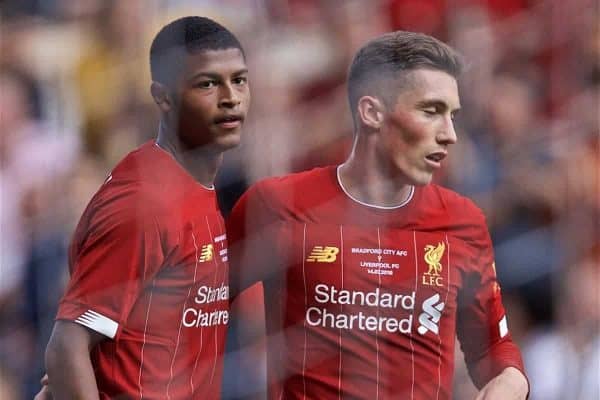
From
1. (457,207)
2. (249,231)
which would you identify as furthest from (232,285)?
(457,207)

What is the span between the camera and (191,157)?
2.19m

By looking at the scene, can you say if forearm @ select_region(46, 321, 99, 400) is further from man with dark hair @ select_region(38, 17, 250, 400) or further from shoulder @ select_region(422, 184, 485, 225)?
shoulder @ select_region(422, 184, 485, 225)

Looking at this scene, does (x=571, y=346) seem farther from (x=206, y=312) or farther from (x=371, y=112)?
(x=206, y=312)

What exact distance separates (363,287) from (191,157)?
40 centimetres

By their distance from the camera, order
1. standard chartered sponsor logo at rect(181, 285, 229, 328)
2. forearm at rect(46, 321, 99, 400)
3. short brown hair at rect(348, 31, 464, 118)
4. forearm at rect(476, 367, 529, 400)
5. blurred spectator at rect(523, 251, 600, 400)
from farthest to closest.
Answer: blurred spectator at rect(523, 251, 600, 400), short brown hair at rect(348, 31, 464, 118), forearm at rect(476, 367, 529, 400), standard chartered sponsor logo at rect(181, 285, 229, 328), forearm at rect(46, 321, 99, 400)

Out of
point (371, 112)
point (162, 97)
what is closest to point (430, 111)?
point (371, 112)

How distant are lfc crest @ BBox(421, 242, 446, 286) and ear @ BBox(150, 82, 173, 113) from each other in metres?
0.57

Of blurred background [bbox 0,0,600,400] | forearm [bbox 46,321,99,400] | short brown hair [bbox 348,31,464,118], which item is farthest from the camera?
blurred background [bbox 0,0,600,400]

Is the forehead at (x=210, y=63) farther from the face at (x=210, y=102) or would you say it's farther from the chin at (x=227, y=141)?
the chin at (x=227, y=141)

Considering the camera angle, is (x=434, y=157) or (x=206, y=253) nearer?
(x=206, y=253)

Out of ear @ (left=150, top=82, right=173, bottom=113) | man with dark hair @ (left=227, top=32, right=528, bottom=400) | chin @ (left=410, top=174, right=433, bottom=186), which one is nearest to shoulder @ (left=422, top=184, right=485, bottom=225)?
man with dark hair @ (left=227, top=32, right=528, bottom=400)

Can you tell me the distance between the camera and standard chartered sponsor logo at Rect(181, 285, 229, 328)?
2.13 meters

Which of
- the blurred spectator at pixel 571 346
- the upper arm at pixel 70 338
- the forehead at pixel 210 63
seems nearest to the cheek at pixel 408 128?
the forehead at pixel 210 63

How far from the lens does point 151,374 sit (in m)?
2.11
